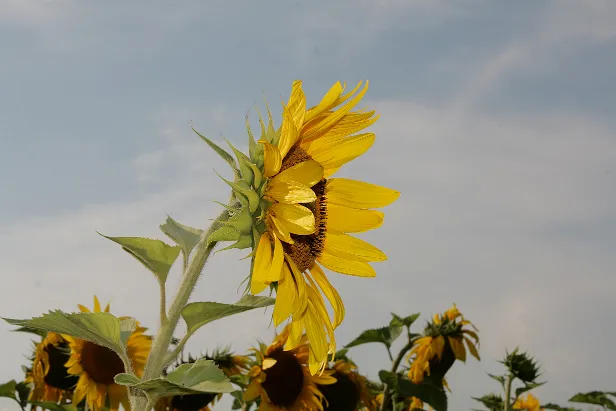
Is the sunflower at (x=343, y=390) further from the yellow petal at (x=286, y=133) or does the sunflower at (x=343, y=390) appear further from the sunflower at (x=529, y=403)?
the yellow petal at (x=286, y=133)

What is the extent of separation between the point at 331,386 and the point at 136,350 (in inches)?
62.1

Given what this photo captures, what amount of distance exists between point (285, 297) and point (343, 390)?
3942 mm

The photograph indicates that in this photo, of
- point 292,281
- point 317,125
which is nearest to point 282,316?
point 292,281

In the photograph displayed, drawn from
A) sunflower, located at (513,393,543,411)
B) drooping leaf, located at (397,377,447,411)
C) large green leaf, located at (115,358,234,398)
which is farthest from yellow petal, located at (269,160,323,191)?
sunflower, located at (513,393,543,411)

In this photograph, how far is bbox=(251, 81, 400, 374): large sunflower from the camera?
2008 millimetres

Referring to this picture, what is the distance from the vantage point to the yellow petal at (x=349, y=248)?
7.84 ft

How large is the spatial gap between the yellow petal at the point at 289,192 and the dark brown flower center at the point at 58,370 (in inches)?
163

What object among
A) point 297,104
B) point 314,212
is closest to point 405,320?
point 314,212

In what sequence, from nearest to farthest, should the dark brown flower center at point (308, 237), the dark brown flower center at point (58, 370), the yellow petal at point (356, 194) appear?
the dark brown flower center at point (308, 237) → the yellow petal at point (356, 194) → the dark brown flower center at point (58, 370)

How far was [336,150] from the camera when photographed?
7.90ft

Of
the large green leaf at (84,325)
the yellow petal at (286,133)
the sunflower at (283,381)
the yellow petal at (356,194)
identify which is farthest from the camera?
the sunflower at (283,381)

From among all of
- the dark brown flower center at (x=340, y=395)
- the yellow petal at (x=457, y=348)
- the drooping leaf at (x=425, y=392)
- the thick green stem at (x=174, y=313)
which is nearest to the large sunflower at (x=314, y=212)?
the thick green stem at (x=174, y=313)

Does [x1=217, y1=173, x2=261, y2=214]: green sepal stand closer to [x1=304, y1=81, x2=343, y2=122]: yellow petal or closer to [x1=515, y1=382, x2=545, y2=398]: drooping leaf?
[x1=304, y1=81, x2=343, y2=122]: yellow petal

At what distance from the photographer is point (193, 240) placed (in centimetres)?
210
